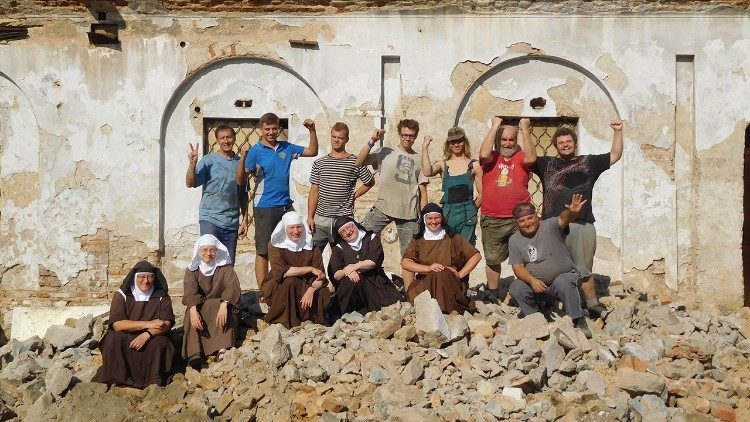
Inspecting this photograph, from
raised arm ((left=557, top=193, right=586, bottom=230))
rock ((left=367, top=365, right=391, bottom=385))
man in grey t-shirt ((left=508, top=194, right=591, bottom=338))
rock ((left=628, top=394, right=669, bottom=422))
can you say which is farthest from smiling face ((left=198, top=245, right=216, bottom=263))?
rock ((left=628, top=394, right=669, bottom=422))

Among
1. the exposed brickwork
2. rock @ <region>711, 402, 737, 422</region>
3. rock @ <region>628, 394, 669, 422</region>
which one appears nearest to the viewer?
rock @ <region>628, 394, 669, 422</region>

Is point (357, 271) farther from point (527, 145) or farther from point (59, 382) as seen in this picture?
point (59, 382)

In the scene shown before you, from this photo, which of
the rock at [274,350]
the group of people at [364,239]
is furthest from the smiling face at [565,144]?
the rock at [274,350]

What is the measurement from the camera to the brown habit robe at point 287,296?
912 cm

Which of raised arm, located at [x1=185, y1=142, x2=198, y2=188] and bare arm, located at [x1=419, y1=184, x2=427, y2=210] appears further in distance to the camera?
bare arm, located at [x1=419, y1=184, x2=427, y2=210]

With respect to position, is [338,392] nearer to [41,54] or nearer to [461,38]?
[461,38]

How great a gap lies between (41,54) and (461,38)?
5.06 meters

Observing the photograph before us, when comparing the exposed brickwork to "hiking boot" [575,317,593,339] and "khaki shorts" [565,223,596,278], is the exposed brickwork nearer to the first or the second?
"khaki shorts" [565,223,596,278]

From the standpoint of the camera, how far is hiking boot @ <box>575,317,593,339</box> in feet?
28.5

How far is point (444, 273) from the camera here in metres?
8.95

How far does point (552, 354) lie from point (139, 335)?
11.8 feet

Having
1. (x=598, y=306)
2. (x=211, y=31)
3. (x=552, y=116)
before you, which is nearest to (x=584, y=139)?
(x=552, y=116)

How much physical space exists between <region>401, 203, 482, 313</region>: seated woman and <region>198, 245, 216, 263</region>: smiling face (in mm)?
1771

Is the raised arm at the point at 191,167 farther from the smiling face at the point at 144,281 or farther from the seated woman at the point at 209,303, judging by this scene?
the smiling face at the point at 144,281
